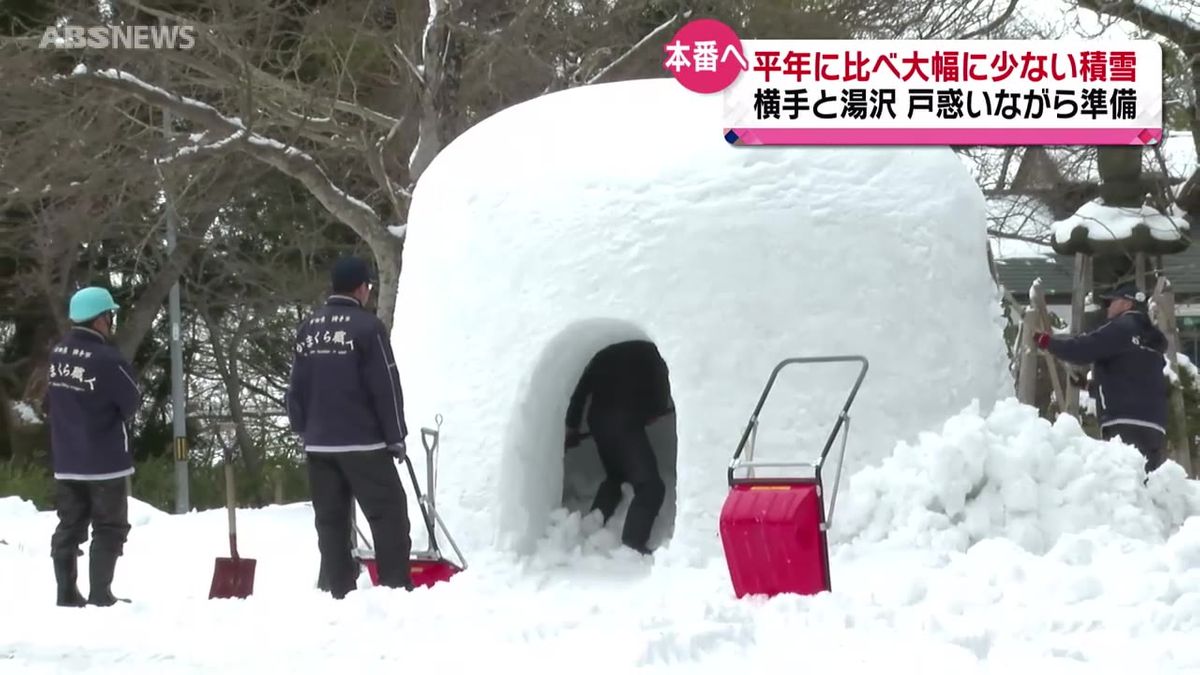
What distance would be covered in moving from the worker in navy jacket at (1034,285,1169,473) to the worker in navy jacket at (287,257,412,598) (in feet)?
11.1

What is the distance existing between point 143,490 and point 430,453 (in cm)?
1125

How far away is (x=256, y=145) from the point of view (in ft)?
42.1

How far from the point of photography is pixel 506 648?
5.57m

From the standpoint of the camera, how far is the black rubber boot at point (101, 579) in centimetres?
750

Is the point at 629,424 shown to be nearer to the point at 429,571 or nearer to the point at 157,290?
the point at 429,571

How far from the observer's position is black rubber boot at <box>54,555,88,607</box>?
756cm

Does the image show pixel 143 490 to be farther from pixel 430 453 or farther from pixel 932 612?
pixel 932 612

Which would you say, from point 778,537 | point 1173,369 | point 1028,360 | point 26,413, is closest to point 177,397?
point 26,413

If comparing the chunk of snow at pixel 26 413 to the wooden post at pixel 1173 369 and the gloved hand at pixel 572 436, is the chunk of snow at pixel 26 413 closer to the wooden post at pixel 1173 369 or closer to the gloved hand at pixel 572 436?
the gloved hand at pixel 572 436

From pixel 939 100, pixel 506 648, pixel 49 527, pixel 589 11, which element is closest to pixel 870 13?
pixel 589 11

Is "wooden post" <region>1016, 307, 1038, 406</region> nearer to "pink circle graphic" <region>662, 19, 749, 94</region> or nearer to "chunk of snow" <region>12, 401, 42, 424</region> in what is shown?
"pink circle graphic" <region>662, 19, 749, 94</region>

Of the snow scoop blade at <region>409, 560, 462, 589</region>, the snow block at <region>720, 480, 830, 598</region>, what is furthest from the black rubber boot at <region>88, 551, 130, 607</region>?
the snow block at <region>720, 480, 830, 598</region>

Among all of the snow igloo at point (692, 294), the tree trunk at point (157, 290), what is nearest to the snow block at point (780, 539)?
the snow igloo at point (692, 294)

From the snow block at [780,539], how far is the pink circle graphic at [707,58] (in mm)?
3107
